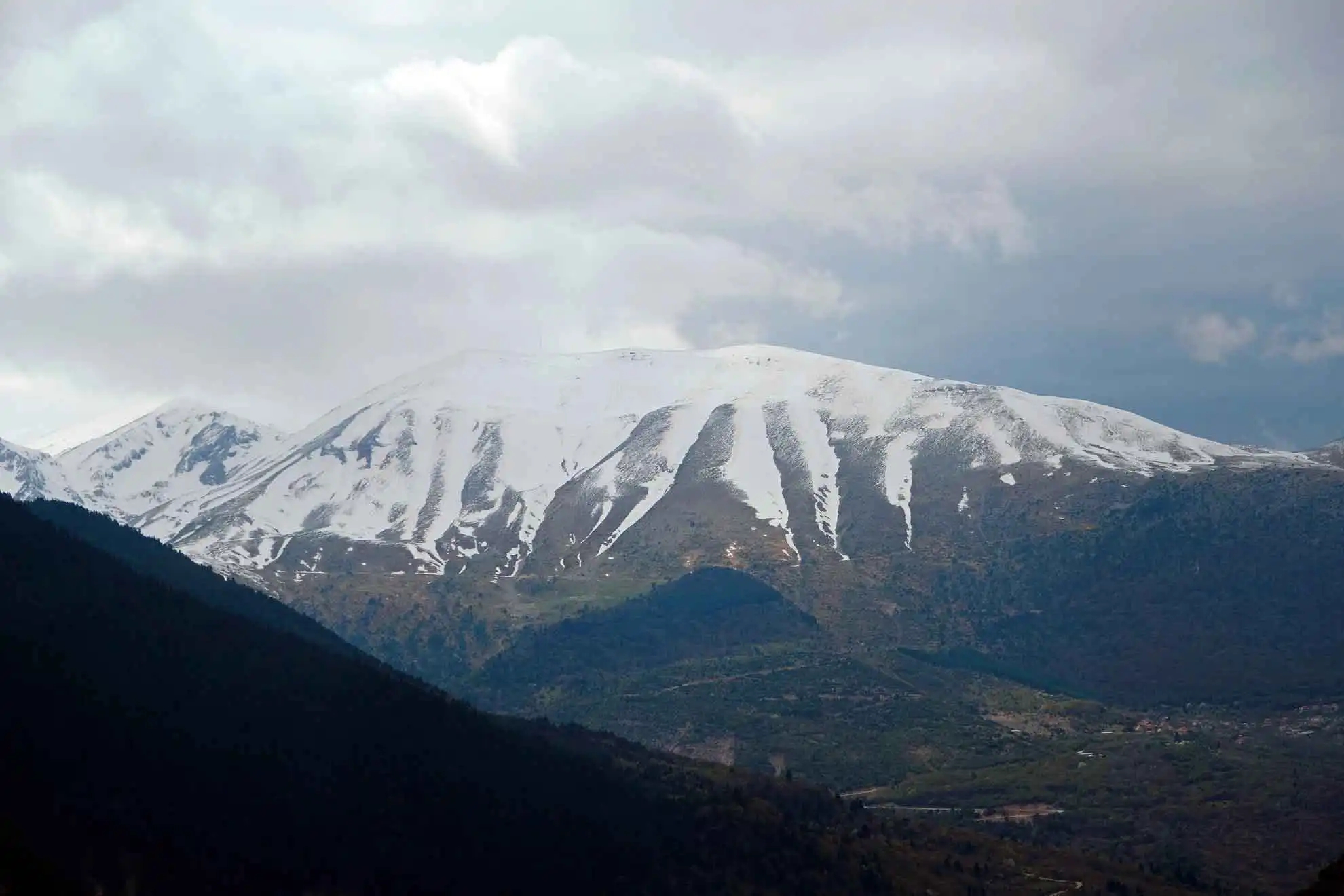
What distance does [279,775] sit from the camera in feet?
599

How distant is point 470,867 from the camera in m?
177

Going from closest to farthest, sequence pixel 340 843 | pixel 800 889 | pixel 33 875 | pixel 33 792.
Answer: pixel 33 875
pixel 33 792
pixel 340 843
pixel 800 889

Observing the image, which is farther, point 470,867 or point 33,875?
point 470,867

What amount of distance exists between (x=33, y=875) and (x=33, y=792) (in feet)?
78.8

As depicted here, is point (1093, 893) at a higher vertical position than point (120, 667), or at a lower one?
lower

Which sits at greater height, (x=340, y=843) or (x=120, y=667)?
(x=120, y=667)

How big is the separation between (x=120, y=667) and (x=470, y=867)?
52231 mm

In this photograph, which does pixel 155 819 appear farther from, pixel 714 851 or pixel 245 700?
pixel 714 851

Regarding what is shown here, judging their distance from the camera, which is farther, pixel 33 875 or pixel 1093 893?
pixel 1093 893

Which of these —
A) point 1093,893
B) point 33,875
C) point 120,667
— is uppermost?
point 120,667

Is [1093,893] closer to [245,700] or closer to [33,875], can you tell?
[245,700]

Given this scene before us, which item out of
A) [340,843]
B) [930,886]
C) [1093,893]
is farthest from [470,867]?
[1093,893]

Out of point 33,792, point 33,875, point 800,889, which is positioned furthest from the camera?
point 800,889

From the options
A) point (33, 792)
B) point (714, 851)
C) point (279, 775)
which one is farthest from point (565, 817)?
point (33, 792)
